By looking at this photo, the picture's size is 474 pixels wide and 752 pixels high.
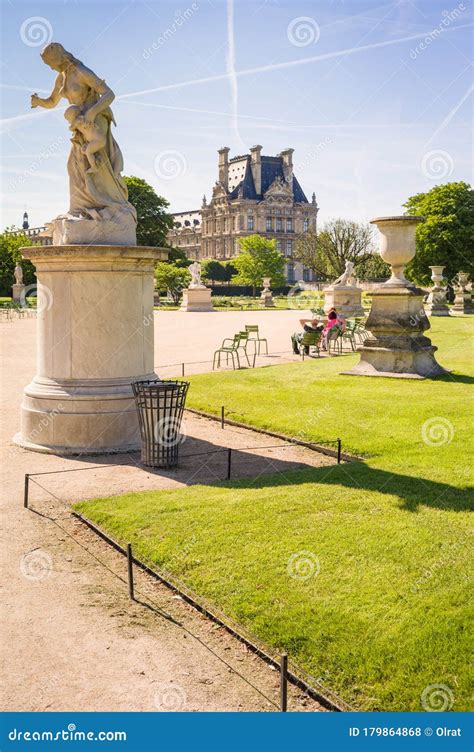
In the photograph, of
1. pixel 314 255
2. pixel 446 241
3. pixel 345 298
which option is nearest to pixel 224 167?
pixel 314 255

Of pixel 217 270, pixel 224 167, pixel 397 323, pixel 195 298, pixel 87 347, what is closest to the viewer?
pixel 87 347

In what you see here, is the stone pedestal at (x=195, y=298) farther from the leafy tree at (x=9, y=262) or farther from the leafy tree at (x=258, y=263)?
the leafy tree at (x=258, y=263)

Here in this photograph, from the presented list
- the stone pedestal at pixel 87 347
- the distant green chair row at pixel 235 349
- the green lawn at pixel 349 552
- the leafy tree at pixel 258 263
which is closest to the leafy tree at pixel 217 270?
the leafy tree at pixel 258 263

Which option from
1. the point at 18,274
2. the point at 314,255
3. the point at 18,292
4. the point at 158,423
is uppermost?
the point at 314,255

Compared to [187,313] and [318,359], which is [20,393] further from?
[187,313]

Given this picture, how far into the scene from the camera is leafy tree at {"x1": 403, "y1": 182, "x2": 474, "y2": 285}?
52.1 metres

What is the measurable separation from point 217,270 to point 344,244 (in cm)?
2511

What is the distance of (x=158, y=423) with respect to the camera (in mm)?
7559

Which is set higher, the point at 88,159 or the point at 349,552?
the point at 88,159

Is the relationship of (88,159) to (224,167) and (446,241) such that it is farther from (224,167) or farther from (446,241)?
(224,167)

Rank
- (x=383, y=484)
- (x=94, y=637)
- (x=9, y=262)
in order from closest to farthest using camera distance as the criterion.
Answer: (x=94, y=637)
(x=383, y=484)
(x=9, y=262)

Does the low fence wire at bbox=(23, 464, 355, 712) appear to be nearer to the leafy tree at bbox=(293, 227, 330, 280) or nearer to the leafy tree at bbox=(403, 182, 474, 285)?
the leafy tree at bbox=(403, 182, 474, 285)

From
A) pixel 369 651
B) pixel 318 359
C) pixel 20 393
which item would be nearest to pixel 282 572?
pixel 369 651

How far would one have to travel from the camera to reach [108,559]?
203 inches
